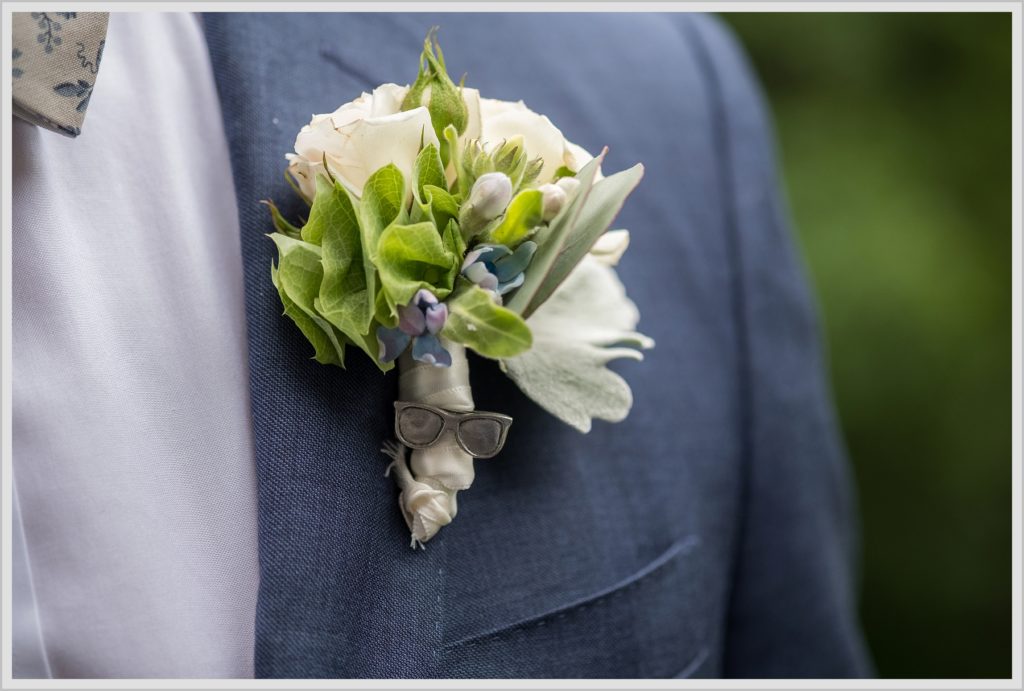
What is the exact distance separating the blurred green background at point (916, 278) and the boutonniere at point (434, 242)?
3.71ft

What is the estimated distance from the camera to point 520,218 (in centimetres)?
48

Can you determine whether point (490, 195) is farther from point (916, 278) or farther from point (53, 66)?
point (916, 278)

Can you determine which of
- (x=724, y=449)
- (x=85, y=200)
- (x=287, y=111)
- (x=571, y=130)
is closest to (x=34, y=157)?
(x=85, y=200)

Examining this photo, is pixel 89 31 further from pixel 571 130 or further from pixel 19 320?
pixel 571 130

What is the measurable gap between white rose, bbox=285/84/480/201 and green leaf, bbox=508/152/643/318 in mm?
80

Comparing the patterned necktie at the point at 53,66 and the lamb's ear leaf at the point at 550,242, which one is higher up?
the lamb's ear leaf at the point at 550,242

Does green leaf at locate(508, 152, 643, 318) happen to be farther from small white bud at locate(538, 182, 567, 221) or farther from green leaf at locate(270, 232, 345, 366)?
green leaf at locate(270, 232, 345, 366)

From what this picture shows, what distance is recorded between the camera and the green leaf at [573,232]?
493 millimetres

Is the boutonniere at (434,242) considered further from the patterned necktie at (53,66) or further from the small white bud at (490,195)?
the patterned necktie at (53,66)

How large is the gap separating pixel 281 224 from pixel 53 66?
0.15m

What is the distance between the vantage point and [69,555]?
510mm

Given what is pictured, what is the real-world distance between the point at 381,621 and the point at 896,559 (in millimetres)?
1347

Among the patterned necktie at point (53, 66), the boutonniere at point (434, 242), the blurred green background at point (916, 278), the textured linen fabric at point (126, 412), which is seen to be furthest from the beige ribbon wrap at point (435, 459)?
the blurred green background at point (916, 278)

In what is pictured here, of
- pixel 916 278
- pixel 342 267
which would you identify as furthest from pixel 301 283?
pixel 916 278
